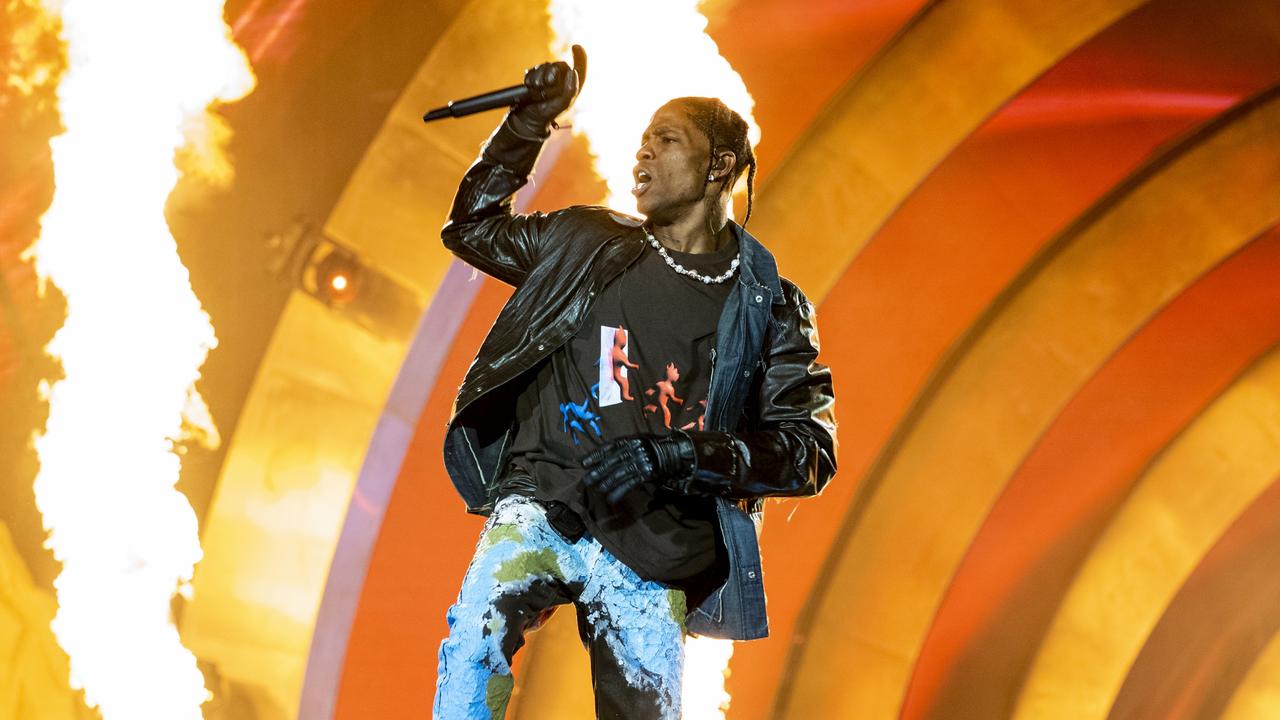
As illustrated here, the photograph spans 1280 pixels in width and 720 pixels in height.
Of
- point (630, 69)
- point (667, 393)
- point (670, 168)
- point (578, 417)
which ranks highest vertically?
point (630, 69)

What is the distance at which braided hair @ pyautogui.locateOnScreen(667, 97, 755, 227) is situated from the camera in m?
3.44

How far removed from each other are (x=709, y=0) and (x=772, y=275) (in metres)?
1.95

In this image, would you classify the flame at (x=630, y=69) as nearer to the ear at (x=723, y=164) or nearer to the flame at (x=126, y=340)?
the flame at (x=126, y=340)

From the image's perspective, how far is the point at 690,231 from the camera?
3.43 metres

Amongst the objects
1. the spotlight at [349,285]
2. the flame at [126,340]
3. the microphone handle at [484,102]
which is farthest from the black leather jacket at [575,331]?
the flame at [126,340]

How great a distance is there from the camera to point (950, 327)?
6621mm

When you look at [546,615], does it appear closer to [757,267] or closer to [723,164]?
[757,267]

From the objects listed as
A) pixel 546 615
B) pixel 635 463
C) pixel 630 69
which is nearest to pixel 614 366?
pixel 635 463

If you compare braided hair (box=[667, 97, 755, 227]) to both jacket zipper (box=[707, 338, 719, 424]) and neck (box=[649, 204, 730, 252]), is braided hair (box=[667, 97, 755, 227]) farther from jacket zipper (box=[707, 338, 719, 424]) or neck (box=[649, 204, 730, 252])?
jacket zipper (box=[707, 338, 719, 424])

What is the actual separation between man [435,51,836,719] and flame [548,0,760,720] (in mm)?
1384

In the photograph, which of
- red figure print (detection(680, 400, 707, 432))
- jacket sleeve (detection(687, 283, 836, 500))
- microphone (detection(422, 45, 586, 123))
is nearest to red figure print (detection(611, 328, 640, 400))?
red figure print (detection(680, 400, 707, 432))

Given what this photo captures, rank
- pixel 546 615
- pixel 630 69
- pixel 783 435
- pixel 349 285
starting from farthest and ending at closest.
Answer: pixel 630 69 → pixel 349 285 → pixel 783 435 → pixel 546 615

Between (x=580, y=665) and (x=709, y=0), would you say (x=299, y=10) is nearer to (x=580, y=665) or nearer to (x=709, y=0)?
(x=709, y=0)

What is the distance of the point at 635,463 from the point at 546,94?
0.95 metres
